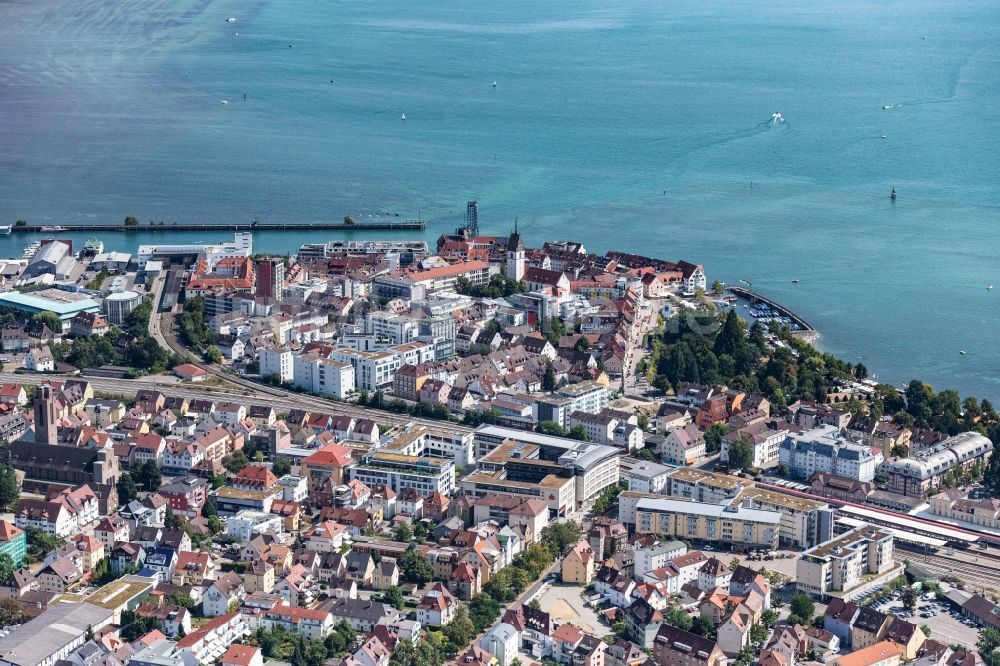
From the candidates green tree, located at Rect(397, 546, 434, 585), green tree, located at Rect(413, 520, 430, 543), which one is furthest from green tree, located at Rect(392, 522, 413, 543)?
green tree, located at Rect(397, 546, 434, 585)

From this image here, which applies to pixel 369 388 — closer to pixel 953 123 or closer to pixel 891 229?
pixel 891 229

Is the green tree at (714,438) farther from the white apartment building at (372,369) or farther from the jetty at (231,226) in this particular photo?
the jetty at (231,226)

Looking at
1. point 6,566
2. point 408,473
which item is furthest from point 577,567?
point 6,566

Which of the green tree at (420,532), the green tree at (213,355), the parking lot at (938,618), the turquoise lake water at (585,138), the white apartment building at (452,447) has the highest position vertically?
the turquoise lake water at (585,138)

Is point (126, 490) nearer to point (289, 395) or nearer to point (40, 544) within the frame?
point (40, 544)

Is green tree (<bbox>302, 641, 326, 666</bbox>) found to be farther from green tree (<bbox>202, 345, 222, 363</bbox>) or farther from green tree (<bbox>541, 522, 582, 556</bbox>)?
green tree (<bbox>202, 345, 222, 363</bbox>)

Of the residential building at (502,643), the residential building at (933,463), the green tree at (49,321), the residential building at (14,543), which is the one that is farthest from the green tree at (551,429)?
the green tree at (49,321)

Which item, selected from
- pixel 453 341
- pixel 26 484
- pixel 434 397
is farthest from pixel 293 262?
pixel 26 484
